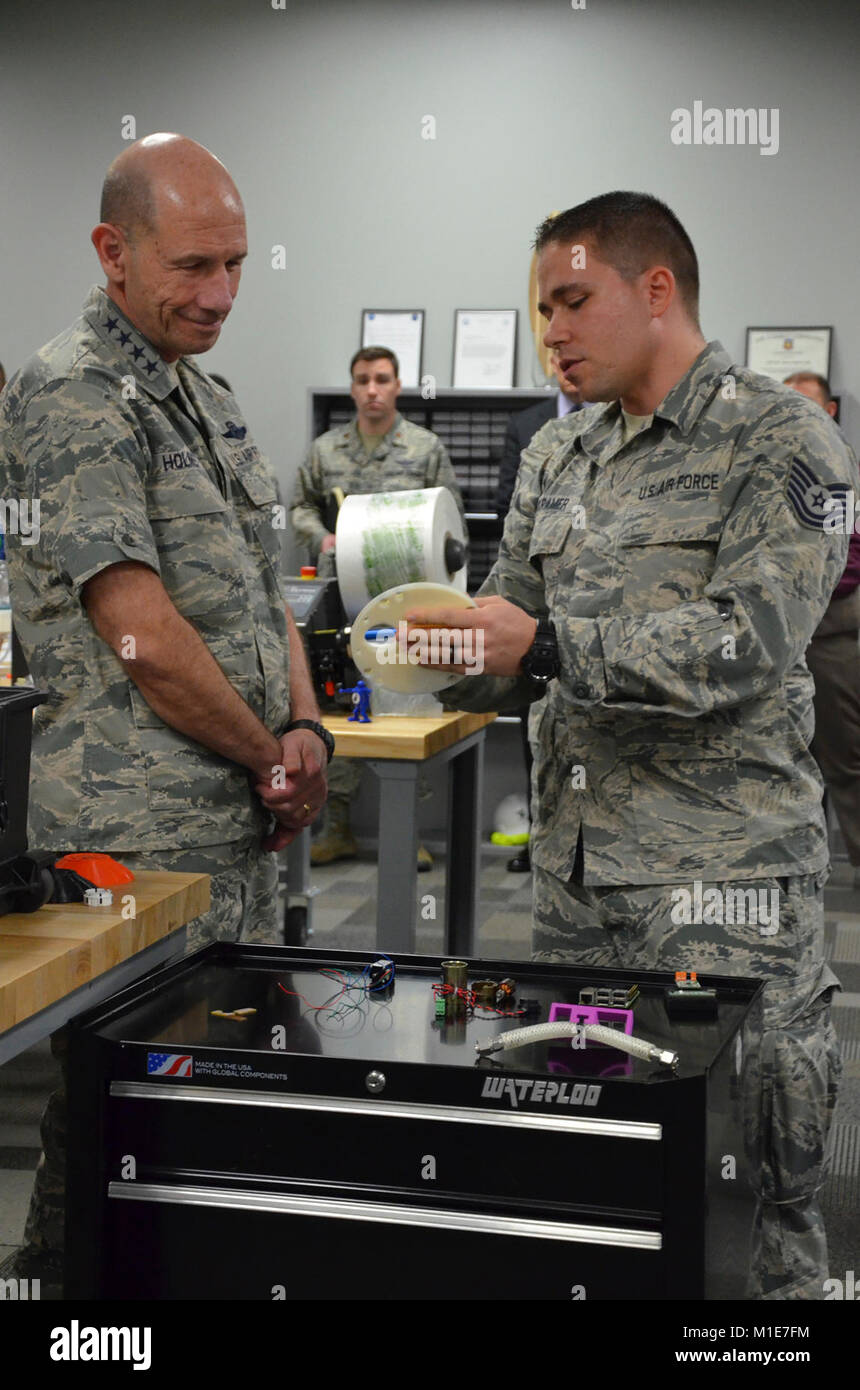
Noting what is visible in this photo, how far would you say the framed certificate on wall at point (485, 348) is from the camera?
6.03 meters

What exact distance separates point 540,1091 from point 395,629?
2.68 feet

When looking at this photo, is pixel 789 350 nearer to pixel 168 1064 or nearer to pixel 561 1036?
pixel 561 1036

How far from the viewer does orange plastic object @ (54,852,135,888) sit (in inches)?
57.4

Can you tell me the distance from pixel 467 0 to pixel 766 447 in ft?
16.6

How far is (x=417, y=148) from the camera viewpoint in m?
6.11

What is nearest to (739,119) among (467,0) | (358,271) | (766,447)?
(467,0)

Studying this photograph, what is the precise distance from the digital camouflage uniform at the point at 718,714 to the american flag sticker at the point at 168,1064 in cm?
69

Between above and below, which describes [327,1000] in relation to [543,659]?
below

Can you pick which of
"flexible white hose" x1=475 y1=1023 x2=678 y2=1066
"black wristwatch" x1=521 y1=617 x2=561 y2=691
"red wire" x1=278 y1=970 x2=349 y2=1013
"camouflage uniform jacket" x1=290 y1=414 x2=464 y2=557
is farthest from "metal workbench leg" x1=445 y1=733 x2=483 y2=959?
"camouflage uniform jacket" x1=290 y1=414 x2=464 y2=557

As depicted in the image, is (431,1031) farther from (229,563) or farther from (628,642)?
(229,563)

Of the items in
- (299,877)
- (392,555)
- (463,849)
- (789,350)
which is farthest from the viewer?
(789,350)

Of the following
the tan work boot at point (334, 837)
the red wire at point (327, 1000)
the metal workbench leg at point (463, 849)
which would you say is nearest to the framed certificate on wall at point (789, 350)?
Result: the tan work boot at point (334, 837)

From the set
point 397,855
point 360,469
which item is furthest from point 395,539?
point 360,469

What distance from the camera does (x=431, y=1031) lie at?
1320mm
